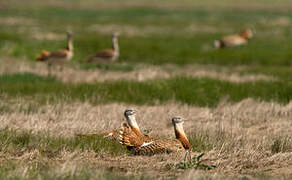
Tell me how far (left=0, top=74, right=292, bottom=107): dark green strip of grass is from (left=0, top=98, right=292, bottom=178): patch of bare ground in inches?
32.2

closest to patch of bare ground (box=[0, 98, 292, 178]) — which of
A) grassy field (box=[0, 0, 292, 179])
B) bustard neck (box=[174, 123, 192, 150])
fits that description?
grassy field (box=[0, 0, 292, 179])

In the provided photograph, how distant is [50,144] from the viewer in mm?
9695

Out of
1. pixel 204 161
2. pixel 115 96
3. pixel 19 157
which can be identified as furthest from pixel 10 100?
pixel 204 161

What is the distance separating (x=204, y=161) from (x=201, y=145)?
1233 millimetres

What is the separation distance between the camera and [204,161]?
8797mm

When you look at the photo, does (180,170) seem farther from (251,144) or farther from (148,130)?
(148,130)

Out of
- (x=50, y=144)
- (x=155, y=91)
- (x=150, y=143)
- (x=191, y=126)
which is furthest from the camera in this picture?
(x=155, y=91)

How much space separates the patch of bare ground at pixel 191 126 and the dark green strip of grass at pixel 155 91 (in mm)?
817

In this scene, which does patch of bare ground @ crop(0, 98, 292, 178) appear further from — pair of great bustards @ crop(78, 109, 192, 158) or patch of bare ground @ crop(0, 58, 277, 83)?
patch of bare ground @ crop(0, 58, 277, 83)

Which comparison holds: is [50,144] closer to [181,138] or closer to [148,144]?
[148,144]

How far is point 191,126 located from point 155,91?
13.7 ft

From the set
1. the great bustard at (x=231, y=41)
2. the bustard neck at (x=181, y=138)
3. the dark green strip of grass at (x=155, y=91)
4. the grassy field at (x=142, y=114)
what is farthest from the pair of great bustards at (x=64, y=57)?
the bustard neck at (x=181, y=138)

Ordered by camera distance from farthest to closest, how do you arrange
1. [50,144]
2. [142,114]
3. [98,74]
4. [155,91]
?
[98,74] < [155,91] < [142,114] < [50,144]

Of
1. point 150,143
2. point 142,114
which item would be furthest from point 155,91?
point 150,143
